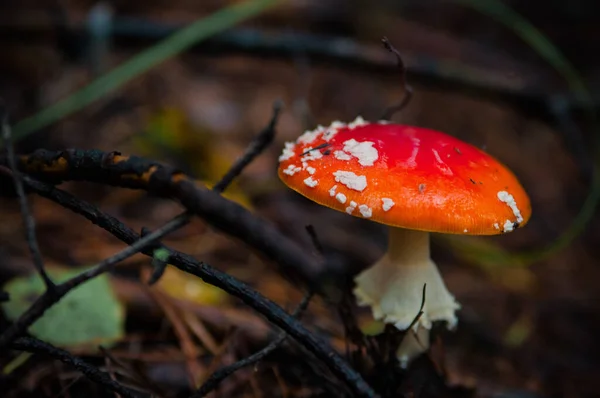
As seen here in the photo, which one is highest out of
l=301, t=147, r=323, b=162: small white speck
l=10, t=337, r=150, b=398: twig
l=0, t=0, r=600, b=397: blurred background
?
l=301, t=147, r=323, b=162: small white speck

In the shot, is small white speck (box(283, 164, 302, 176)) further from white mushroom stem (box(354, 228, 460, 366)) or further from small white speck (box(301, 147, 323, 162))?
white mushroom stem (box(354, 228, 460, 366))

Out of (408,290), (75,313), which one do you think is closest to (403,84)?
(408,290)

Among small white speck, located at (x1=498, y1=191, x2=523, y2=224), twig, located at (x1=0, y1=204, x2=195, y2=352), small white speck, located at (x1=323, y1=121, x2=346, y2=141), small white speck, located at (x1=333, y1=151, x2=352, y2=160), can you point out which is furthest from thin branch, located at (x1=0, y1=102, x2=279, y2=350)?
small white speck, located at (x1=498, y1=191, x2=523, y2=224)

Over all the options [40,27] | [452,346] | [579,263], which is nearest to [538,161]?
[579,263]

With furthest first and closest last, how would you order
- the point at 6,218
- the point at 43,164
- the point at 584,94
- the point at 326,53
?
1. the point at 326,53
2. the point at 584,94
3. the point at 6,218
4. the point at 43,164

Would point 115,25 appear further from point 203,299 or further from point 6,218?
point 203,299

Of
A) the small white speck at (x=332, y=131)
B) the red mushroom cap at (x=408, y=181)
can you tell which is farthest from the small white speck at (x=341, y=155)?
the small white speck at (x=332, y=131)
